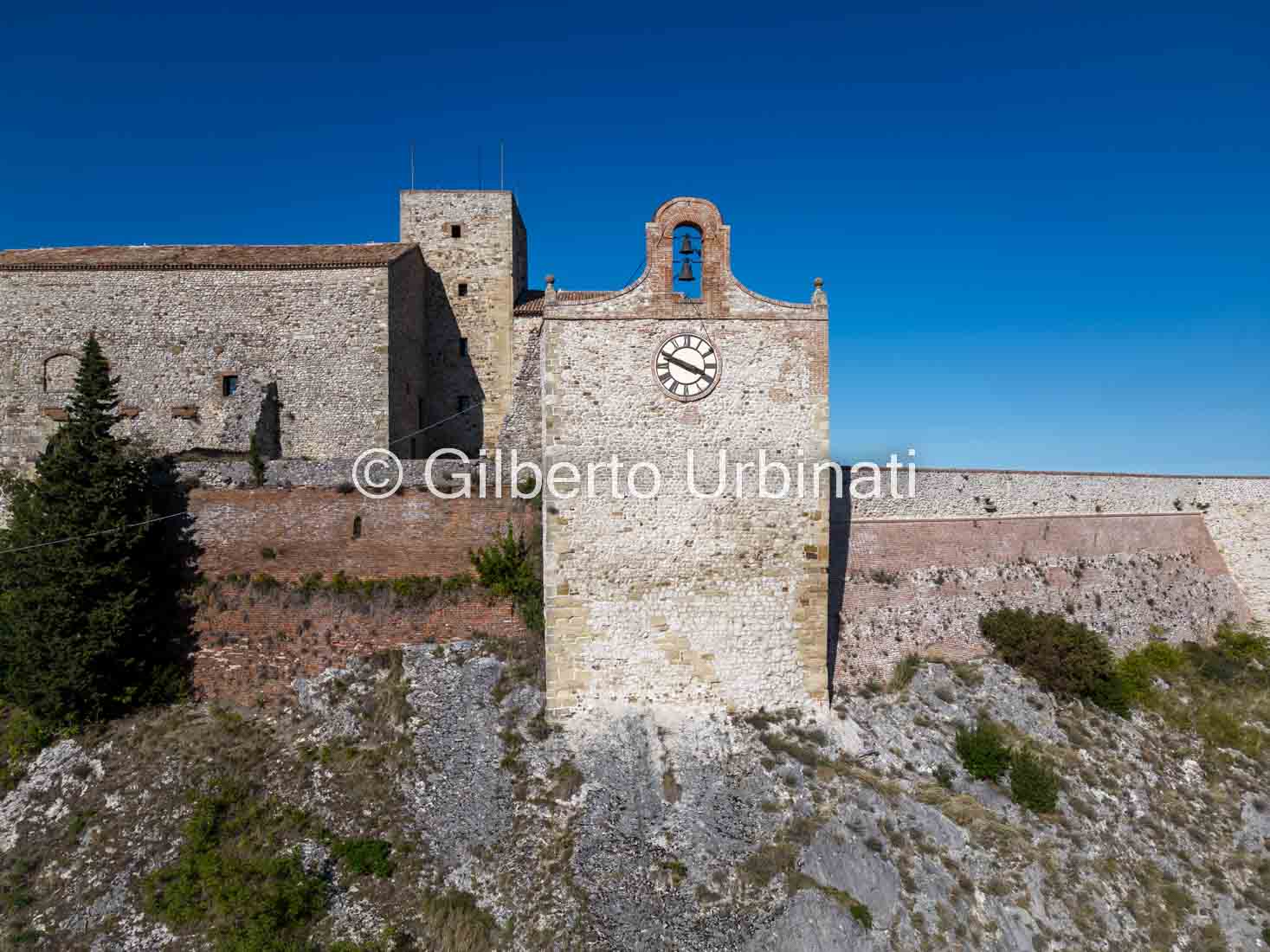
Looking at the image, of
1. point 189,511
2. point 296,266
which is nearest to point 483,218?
point 296,266

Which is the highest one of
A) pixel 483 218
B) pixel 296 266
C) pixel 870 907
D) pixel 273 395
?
pixel 483 218

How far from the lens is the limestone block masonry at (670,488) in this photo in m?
15.2

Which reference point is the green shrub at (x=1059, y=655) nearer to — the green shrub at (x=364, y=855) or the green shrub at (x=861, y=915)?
the green shrub at (x=861, y=915)

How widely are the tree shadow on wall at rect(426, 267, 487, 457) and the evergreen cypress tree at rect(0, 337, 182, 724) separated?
10471 millimetres

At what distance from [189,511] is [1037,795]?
20.4 metres

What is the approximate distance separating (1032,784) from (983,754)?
1110 millimetres

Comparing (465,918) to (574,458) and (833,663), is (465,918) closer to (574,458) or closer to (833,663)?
(574,458)

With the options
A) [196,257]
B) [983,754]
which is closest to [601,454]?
[983,754]

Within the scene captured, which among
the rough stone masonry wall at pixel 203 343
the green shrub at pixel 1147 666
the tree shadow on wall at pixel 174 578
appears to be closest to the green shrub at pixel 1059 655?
the green shrub at pixel 1147 666

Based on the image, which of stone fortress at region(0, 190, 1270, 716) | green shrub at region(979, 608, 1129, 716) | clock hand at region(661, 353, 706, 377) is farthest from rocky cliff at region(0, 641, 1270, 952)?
clock hand at region(661, 353, 706, 377)

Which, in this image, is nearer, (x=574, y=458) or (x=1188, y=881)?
(x=574, y=458)

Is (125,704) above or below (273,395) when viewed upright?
below

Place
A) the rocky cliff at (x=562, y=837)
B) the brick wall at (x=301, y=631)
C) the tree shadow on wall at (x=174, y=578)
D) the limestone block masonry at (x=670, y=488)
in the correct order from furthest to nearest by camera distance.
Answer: the brick wall at (x=301, y=631) → the tree shadow on wall at (x=174, y=578) → the limestone block masonry at (x=670, y=488) → the rocky cliff at (x=562, y=837)

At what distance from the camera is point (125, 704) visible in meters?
16.4
